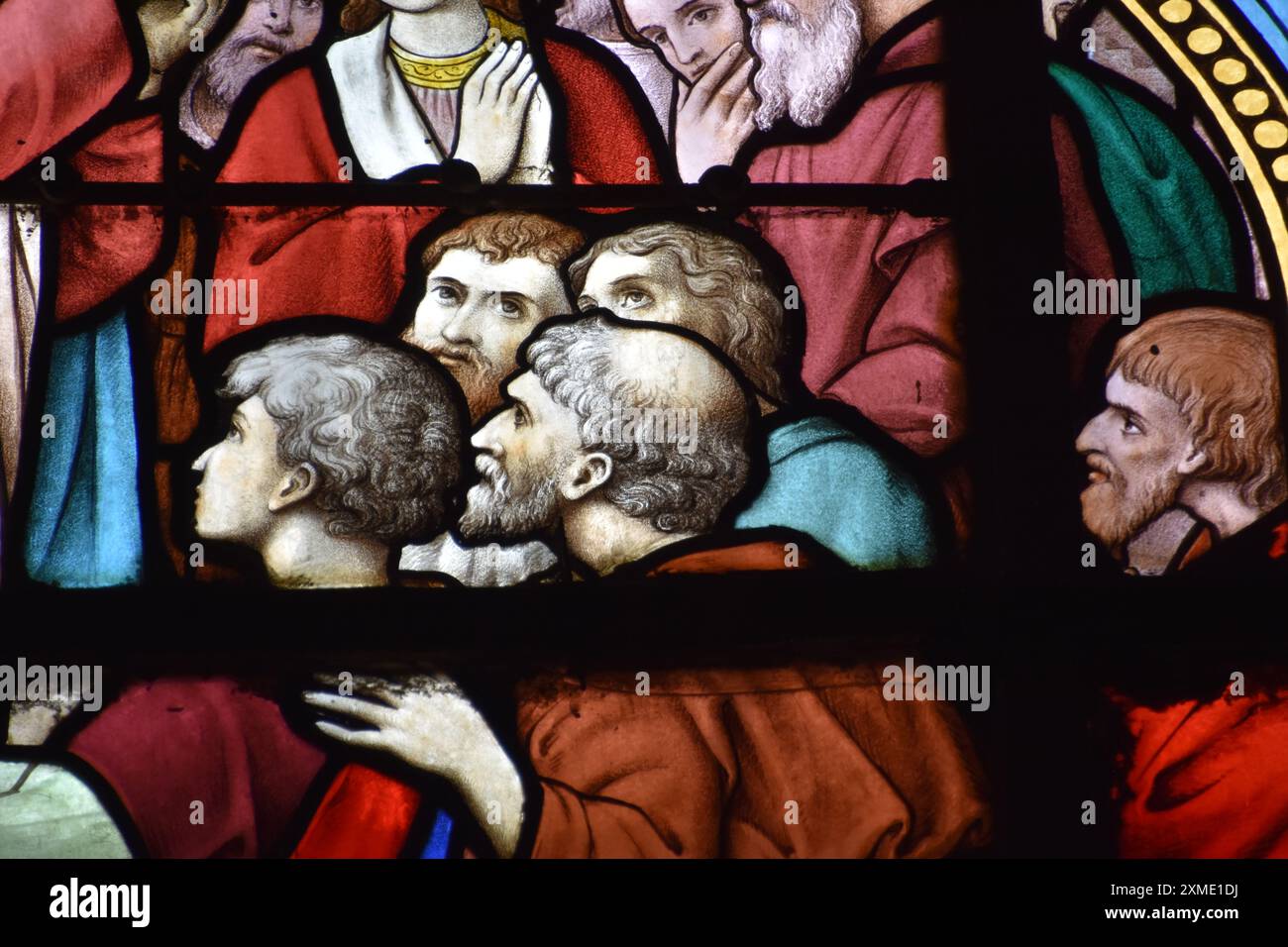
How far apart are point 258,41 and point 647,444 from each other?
5.74 ft

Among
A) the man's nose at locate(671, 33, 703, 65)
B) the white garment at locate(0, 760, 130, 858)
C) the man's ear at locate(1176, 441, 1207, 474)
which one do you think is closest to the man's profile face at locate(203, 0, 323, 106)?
the man's nose at locate(671, 33, 703, 65)

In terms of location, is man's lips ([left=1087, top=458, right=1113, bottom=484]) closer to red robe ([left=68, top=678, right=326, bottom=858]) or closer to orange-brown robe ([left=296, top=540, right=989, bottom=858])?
orange-brown robe ([left=296, top=540, right=989, bottom=858])

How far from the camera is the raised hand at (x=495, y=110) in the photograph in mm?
4984

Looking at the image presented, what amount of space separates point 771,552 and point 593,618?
538 mm

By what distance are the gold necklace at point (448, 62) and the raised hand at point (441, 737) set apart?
1.83 meters

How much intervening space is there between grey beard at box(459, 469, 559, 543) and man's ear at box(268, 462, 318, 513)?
44 centimetres

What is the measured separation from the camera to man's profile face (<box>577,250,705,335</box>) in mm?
4867

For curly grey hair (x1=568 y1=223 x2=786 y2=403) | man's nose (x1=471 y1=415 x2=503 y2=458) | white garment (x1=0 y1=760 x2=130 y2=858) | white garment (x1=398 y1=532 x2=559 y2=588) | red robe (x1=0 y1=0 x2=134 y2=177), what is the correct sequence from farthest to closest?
1. red robe (x1=0 y1=0 x2=134 y2=177)
2. curly grey hair (x1=568 y1=223 x2=786 y2=403)
3. man's nose (x1=471 y1=415 x2=503 y2=458)
4. white garment (x1=398 y1=532 x2=559 y2=588)
5. white garment (x1=0 y1=760 x2=130 y2=858)

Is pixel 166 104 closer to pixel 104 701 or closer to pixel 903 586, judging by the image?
pixel 104 701

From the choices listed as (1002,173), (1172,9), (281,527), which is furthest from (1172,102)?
(281,527)

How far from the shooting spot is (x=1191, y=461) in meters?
4.79

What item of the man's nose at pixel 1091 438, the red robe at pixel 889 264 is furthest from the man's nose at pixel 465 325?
the man's nose at pixel 1091 438

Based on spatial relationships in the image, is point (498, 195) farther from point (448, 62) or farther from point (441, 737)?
point (441, 737)

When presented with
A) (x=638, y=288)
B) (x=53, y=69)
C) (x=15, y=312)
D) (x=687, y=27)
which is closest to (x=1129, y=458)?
(x=638, y=288)
